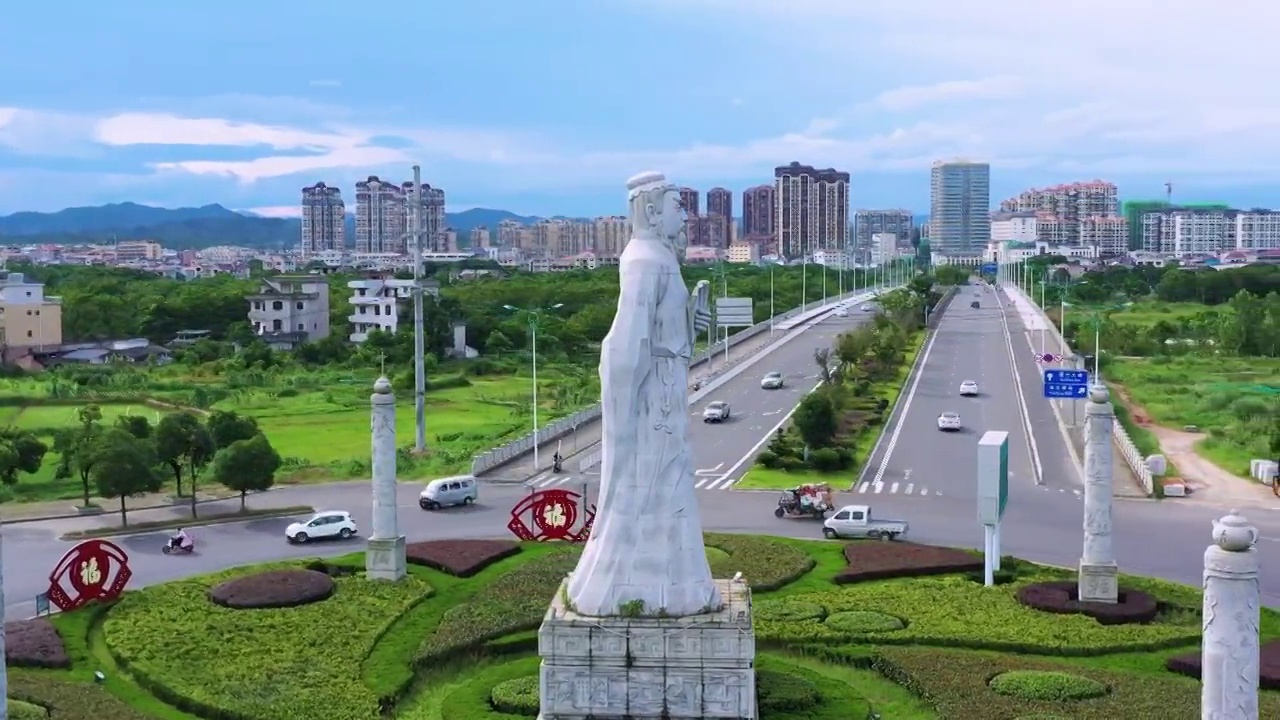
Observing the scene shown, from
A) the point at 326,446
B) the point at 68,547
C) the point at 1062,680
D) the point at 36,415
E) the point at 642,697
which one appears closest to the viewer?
the point at 642,697

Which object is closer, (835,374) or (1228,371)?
(835,374)

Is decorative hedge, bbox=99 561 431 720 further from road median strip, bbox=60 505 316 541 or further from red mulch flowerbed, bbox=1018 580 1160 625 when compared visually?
red mulch flowerbed, bbox=1018 580 1160 625

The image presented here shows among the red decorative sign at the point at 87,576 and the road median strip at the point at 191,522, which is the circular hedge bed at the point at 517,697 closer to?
the red decorative sign at the point at 87,576

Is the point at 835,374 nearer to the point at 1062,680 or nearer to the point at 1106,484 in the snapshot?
the point at 1106,484

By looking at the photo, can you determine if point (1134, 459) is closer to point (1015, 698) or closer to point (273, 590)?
point (1015, 698)

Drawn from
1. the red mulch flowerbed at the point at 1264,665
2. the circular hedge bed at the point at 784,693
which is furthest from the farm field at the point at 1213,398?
the circular hedge bed at the point at 784,693

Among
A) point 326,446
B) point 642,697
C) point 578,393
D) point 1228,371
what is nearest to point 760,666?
point 642,697
